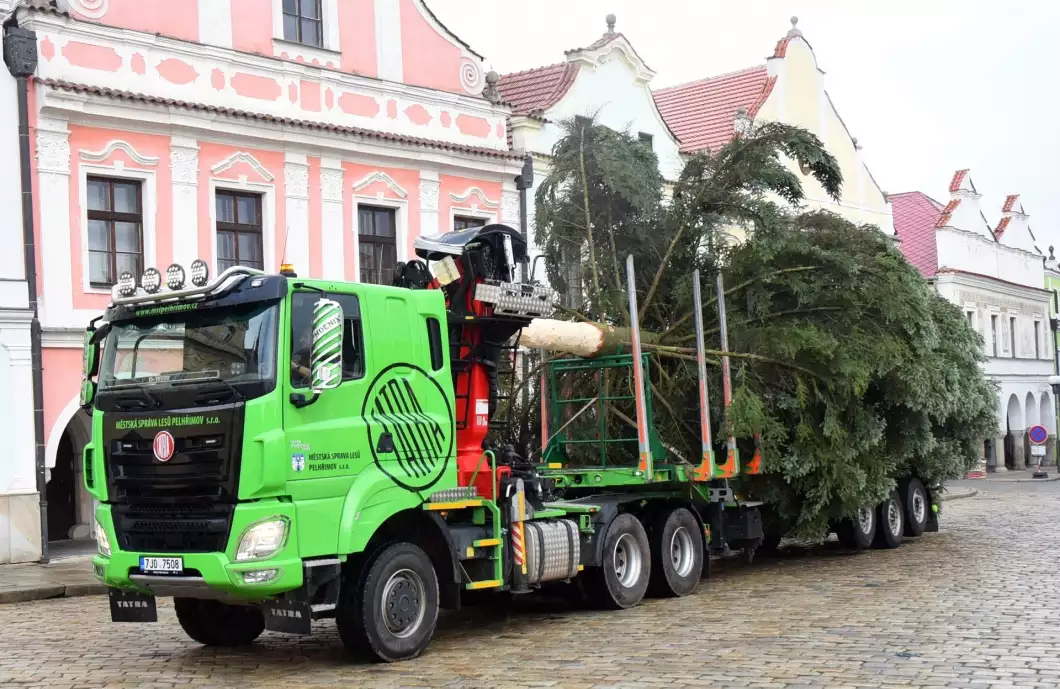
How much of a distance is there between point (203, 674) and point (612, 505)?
4.55m

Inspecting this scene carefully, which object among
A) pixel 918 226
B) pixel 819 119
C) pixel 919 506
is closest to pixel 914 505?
pixel 919 506

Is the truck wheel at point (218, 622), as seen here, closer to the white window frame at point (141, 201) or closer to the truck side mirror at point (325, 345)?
the truck side mirror at point (325, 345)

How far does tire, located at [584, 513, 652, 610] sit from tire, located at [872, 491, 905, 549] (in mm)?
5906

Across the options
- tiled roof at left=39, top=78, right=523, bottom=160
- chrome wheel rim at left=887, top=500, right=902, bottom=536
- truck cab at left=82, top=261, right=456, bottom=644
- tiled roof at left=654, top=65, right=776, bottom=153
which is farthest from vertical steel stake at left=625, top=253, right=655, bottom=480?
tiled roof at left=654, top=65, right=776, bottom=153

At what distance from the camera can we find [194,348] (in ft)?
32.3

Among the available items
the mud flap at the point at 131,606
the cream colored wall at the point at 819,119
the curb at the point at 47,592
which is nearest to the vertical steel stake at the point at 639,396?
the mud flap at the point at 131,606

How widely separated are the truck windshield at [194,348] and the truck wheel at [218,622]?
2.09 metres

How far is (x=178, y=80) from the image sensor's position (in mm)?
20453

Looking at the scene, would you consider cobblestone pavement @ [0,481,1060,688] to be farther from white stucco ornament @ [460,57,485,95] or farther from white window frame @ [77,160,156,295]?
white stucco ornament @ [460,57,485,95]

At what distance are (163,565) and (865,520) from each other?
11163mm

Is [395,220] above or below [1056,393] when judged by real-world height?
above

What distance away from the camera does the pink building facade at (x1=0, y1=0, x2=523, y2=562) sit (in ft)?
62.3

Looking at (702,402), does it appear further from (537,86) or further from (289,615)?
(537,86)

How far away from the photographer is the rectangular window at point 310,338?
9.59 meters
